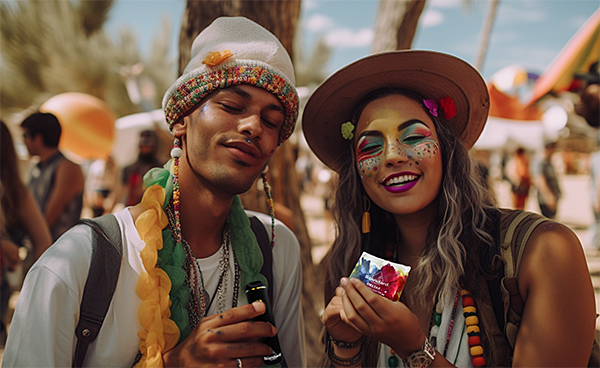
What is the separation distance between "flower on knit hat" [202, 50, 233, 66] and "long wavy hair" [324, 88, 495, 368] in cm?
75

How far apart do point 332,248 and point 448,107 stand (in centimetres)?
96

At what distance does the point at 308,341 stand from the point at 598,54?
256 inches

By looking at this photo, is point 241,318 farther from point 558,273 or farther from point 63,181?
point 63,181

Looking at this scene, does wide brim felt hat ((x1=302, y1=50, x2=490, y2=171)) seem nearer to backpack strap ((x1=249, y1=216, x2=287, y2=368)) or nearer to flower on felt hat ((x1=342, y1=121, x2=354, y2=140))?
flower on felt hat ((x1=342, y1=121, x2=354, y2=140))

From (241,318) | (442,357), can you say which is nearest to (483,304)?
(442,357)

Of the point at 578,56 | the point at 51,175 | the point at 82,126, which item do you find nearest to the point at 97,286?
the point at 51,175

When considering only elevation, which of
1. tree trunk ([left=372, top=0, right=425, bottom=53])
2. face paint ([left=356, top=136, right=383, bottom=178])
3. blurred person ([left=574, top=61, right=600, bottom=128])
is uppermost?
tree trunk ([left=372, top=0, right=425, bottom=53])

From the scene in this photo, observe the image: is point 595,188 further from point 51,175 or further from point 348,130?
point 51,175

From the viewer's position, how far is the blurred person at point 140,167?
583 cm

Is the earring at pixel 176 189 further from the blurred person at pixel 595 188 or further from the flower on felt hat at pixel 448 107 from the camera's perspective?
the blurred person at pixel 595 188

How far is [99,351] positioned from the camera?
1586 millimetres

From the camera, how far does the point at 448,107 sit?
2180 mm

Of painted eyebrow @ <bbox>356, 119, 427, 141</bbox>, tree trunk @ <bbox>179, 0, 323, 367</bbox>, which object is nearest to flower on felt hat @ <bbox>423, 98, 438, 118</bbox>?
painted eyebrow @ <bbox>356, 119, 427, 141</bbox>

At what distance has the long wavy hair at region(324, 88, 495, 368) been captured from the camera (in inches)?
74.1
